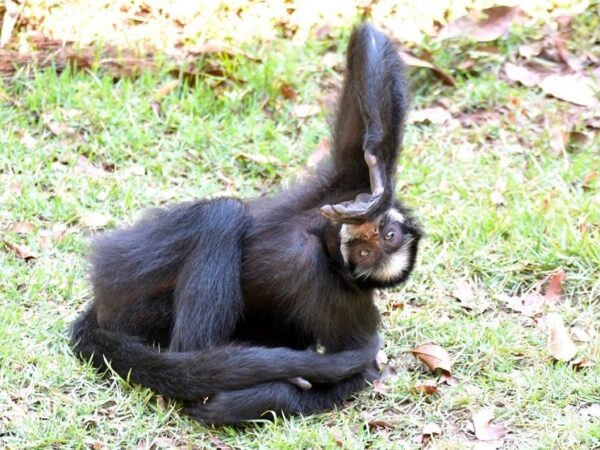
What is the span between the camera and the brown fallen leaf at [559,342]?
5.45 metres

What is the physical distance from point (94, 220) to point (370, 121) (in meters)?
2.22

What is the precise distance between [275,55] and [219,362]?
12.0ft

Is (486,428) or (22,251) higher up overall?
(22,251)

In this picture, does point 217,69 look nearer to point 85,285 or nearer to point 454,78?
point 454,78

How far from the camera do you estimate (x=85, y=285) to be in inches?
237

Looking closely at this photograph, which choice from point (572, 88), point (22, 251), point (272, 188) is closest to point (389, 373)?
point (272, 188)

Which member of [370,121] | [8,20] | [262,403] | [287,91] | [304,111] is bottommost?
[262,403]

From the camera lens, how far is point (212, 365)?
4.94 metres

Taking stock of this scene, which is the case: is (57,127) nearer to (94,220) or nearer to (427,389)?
(94,220)

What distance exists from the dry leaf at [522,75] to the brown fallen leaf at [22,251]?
4.00 meters

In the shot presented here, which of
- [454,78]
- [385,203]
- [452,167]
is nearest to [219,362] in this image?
[385,203]

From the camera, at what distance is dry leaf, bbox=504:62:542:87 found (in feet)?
26.4

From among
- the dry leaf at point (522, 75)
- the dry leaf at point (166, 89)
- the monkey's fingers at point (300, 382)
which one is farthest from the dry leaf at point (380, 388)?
the dry leaf at point (522, 75)

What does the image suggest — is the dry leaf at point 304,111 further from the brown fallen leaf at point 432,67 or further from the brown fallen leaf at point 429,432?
the brown fallen leaf at point 429,432
